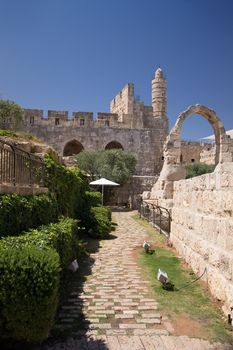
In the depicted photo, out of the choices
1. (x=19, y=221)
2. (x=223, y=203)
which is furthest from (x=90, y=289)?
(x=223, y=203)

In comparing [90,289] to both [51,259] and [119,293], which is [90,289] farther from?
[51,259]

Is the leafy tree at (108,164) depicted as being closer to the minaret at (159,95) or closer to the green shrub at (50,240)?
the minaret at (159,95)

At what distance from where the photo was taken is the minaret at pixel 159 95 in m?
37.1

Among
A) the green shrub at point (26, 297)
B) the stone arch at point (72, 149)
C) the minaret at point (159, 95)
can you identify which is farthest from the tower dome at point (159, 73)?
the green shrub at point (26, 297)

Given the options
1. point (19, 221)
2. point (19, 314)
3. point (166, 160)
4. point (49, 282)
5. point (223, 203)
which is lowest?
point (19, 314)

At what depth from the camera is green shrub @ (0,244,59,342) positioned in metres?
3.64

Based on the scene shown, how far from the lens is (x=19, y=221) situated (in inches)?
231

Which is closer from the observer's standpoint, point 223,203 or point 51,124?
point 223,203

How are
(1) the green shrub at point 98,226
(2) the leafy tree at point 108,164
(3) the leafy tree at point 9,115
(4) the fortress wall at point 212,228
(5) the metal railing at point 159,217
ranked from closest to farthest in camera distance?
(4) the fortress wall at point 212,228 → (1) the green shrub at point 98,226 → (5) the metal railing at point 159,217 → (2) the leafy tree at point 108,164 → (3) the leafy tree at point 9,115

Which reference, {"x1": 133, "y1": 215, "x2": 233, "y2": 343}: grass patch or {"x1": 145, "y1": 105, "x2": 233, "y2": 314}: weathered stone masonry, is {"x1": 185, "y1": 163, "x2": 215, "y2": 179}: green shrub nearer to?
{"x1": 145, "y1": 105, "x2": 233, "y2": 314}: weathered stone masonry

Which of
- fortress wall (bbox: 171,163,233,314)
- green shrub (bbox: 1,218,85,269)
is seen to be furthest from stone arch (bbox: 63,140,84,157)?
green shrub (bbox: 1,218,85,269)

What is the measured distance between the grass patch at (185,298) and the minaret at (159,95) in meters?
31.0

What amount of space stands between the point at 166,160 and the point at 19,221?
9319 mm

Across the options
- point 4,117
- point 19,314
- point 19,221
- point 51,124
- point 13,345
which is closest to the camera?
point 19,314
